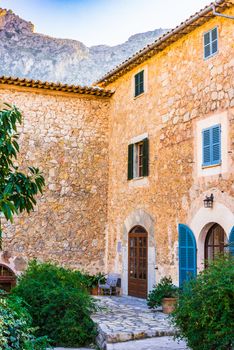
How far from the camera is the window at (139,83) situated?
14023mm

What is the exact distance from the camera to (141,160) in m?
14.0

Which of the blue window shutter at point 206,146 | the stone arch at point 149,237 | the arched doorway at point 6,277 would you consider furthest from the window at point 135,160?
the arched doorway at point 6,277

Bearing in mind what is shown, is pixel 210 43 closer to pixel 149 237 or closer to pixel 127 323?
pixel 149 237

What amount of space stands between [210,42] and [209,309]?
7.10 metres

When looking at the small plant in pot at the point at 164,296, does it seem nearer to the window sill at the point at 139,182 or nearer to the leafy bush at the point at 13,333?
the window sill at the point at 139,182

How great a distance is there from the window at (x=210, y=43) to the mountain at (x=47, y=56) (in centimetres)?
2552

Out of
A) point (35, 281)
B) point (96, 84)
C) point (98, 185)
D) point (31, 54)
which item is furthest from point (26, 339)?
point (31, 54)

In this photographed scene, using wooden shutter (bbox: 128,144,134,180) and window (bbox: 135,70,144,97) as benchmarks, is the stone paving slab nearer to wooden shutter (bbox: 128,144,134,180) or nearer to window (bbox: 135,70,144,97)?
wooden shutter (bbox: 128,144,134,180)

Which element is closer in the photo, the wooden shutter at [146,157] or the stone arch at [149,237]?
the stone arch at [149,237]

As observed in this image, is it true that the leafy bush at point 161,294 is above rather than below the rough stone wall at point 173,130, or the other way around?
below

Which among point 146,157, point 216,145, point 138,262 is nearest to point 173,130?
point 146,157

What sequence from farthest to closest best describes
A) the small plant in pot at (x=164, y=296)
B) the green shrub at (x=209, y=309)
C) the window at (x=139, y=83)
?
the window at (x=139, y=83) → the small plant in pot at (x=164, y=296) → the green shrub at (x=209, y=309)

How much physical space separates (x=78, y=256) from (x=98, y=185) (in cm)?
241

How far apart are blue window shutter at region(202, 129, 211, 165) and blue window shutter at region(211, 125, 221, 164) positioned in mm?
123
